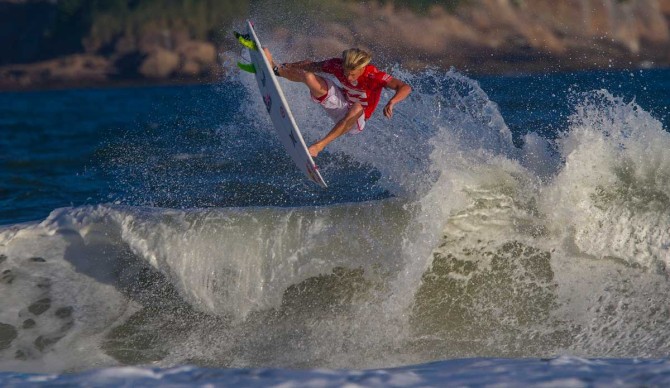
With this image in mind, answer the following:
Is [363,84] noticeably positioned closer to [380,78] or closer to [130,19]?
[380,78]

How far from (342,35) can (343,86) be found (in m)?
21.8

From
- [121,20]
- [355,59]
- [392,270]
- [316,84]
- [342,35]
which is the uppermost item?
[121,20]

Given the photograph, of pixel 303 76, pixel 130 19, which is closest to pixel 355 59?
pixel 303 76

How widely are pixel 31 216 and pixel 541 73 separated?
24.7m

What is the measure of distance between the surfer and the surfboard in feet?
0.49

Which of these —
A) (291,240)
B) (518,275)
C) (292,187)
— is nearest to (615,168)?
(518,275)

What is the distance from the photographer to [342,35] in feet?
94.0

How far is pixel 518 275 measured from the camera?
6.53 meters

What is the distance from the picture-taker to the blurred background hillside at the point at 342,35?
1213 inches

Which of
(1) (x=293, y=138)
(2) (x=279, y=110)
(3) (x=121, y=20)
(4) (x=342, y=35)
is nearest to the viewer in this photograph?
(1) (x=293, y=138)

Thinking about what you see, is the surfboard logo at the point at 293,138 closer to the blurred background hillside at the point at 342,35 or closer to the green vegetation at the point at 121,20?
the blurred background hillside at the point at 342,35

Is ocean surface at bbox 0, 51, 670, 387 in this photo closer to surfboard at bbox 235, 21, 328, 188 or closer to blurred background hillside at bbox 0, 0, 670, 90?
surfboard at bbox 235, 21, 328, 188

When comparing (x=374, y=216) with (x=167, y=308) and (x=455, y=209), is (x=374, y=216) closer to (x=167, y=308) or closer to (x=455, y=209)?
(x=455, y=209)

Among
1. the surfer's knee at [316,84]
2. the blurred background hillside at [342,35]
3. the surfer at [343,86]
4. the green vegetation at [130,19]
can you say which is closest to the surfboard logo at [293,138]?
the surfer at [343,86]
